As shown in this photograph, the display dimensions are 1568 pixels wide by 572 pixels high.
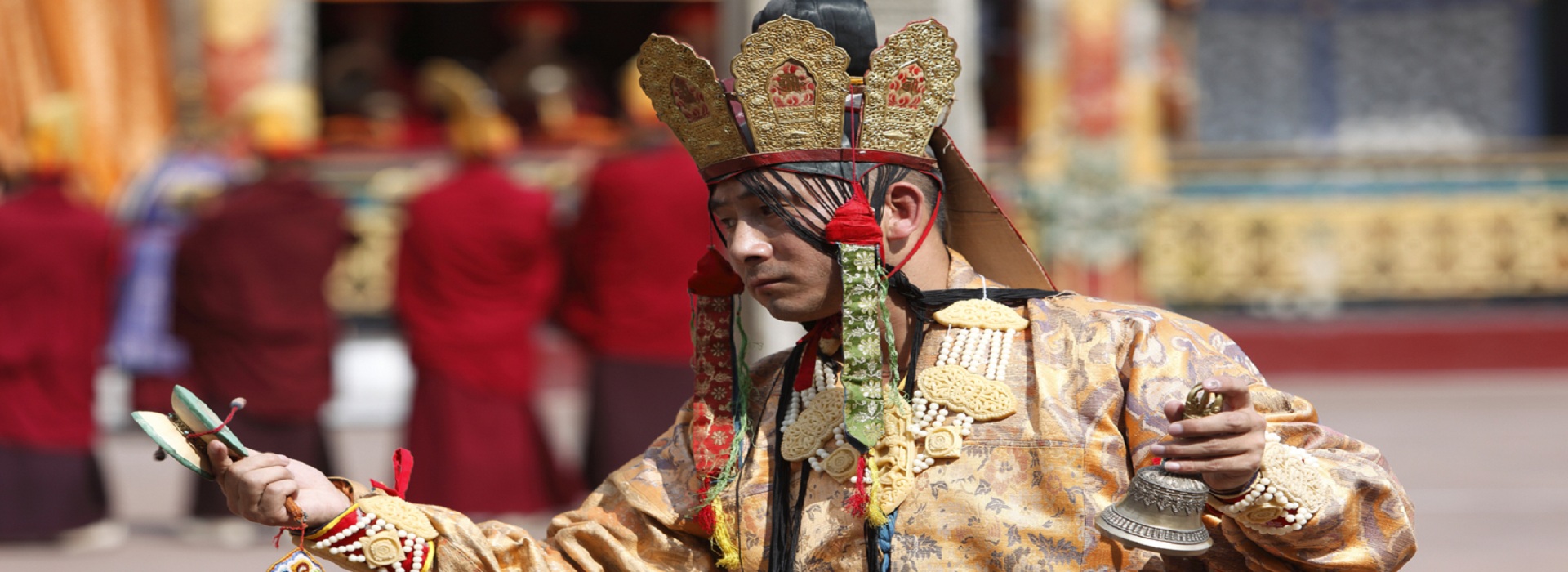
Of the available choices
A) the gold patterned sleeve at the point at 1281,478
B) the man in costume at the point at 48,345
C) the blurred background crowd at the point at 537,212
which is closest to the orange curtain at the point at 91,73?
the blurred background crowd at the point at 537,212

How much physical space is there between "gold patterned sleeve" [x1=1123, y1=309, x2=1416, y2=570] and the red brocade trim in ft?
1.78

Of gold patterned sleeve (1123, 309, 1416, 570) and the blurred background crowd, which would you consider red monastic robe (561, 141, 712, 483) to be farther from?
gold patterned sleeve (1123, 309, 1416, 570)

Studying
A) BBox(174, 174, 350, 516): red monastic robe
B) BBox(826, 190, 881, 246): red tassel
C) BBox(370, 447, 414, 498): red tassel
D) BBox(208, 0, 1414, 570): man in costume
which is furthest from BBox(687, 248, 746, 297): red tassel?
BBox(174, 174, 350, 516): red monastic robe

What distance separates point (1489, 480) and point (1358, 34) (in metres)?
6.06

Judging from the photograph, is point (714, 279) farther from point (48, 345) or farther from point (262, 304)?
point (48, 345)

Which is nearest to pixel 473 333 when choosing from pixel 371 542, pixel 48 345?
pixel 48 345

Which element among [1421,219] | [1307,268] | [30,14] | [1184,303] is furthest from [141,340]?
[1421,219]

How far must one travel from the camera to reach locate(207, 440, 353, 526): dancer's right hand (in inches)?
76.3

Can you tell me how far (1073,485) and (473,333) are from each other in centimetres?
549

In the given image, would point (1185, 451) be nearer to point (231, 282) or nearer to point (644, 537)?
point (644, 537)

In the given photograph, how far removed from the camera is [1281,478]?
169 cm

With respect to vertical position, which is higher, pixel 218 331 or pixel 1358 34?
pixel 1358 34

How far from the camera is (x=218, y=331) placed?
23.0 ft

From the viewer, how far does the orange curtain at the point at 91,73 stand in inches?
441
